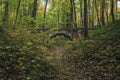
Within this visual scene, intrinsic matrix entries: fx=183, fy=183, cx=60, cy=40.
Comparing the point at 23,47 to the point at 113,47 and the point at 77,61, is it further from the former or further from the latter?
the point at 113,47

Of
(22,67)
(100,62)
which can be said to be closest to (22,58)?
(22,67)

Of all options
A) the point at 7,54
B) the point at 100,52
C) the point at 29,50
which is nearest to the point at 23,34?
the point at 29,50

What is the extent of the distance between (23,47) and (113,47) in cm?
605

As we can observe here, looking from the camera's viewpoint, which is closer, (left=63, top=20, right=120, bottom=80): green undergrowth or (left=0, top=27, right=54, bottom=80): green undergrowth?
(left=0, top=27, right=54, bottom=80): green undergrowth

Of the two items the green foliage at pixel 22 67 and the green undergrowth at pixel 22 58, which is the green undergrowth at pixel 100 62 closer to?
the green undergrowth at pixel 22 58

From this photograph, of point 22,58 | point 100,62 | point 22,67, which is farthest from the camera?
point 100,62

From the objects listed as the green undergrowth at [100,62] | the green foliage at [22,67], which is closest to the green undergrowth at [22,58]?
the green foliage at [22,67]

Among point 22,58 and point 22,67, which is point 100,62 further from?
point 22,67

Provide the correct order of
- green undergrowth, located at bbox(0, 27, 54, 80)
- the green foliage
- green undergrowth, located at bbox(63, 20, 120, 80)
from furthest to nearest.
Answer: green undergrowth, located at bbox(63, 20, 120, 80) < green undergrowth, located at bbox(0, 27, 54, 80) < the green foliage

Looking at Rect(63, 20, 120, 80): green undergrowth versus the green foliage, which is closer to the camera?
the green foliage

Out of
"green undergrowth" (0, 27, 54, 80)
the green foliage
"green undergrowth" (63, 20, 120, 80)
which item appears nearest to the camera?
the green foliage

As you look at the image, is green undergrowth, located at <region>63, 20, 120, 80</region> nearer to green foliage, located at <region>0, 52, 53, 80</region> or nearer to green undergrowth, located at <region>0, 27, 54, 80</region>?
green undergrowth, located at <region>0, 27, 54, 80</region>

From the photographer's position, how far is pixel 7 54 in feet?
31.8

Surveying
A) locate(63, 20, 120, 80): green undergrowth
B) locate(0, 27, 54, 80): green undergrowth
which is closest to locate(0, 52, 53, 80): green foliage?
locate(0, 27, 54, 80): green undergrowth
